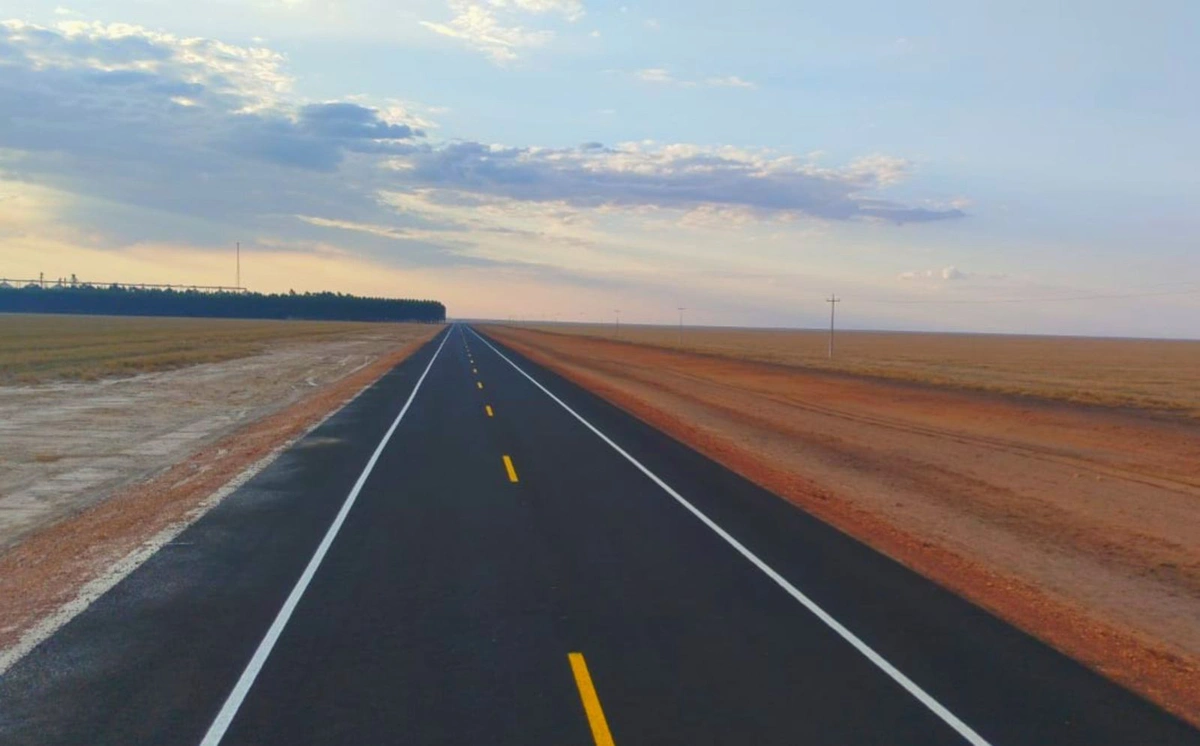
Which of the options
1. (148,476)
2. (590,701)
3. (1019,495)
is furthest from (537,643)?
(1019,495)

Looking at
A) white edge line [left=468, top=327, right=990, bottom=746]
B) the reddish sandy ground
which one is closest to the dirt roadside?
white edge line [left=468, top=327, right=990, bottom=746]

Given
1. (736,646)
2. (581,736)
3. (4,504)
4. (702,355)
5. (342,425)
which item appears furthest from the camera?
(702,355)

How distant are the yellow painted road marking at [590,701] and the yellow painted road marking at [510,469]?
8.92 m

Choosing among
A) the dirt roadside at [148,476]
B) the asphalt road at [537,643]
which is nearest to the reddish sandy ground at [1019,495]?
the asphalt road at [537,643]

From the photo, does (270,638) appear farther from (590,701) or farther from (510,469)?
(510,469)

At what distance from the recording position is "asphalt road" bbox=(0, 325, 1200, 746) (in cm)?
634

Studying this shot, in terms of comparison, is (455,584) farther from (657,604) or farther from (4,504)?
(4,504)

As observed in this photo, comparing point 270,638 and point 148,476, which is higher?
point 270,638

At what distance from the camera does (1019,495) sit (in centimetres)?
1716

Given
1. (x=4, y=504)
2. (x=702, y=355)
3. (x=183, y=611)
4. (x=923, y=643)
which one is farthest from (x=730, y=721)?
(x=702, y=355)

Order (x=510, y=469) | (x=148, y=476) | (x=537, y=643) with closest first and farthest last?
(x=537, y=643)
(x=148, y=476)
(x=510, y=469)

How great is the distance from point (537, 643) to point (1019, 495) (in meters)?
11.7

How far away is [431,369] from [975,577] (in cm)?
3942

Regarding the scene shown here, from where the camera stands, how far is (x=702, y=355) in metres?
79.4
